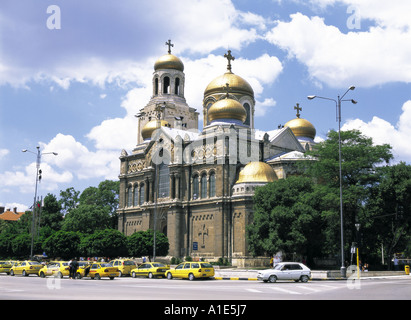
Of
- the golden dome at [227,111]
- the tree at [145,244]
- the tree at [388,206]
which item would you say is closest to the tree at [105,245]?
the tree at [145,244]

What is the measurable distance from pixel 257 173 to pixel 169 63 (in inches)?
1178

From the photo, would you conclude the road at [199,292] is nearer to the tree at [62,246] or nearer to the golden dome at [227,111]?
the tree at [62,246]

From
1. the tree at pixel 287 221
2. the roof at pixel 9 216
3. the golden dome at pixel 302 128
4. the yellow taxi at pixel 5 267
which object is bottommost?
the yellow taxi at pixel 5 267

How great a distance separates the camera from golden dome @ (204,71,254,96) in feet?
233

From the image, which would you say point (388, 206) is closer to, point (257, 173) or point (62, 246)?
point (257, 173)

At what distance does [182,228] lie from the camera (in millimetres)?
62344

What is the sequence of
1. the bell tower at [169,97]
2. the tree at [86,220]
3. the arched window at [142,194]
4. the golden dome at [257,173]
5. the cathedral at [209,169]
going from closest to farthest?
1. the golden dome at [257,173]
2. the cathedral at [209,169]
3. the arched window at [142,194]
4. the bell tower at [169,97]
5. the tree at [86,220]

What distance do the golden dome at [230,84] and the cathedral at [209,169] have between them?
148 millimetres

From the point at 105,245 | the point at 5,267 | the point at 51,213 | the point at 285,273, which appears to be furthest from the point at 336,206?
the point at 51,213

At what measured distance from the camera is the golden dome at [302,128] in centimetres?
7181

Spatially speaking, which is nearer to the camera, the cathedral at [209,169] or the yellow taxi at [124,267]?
the yellow taxi at [124,267]
